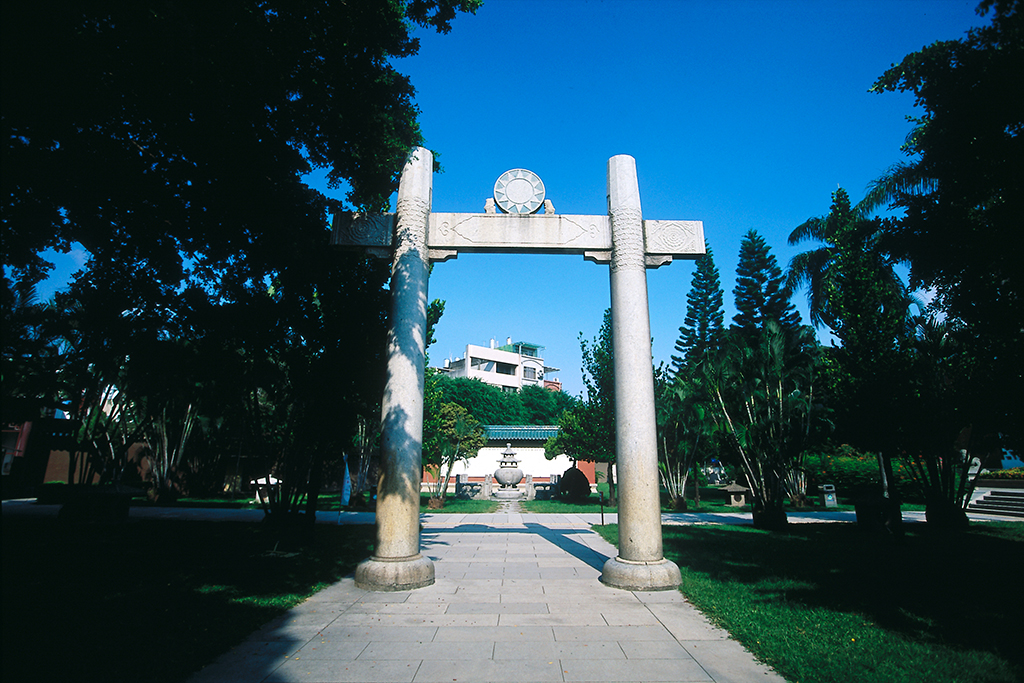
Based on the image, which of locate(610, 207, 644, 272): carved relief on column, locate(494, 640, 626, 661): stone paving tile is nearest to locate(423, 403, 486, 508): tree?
locate(610, 207, 644, 272): carved relief on column

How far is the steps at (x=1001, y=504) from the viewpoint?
57.7ft

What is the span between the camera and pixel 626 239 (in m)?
7.96

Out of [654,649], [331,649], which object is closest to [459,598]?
[331,649]

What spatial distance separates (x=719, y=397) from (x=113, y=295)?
46.0ft

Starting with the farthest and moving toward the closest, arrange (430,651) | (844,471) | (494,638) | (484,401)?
1. (484,401)
2. (844,471)
3. (494,638)
4. (430,651)

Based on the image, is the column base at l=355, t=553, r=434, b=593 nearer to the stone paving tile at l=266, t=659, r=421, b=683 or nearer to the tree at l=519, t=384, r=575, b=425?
the stone paving tile at l=266, t=659, r=421, b=683

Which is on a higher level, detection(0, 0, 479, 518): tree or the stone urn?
detection(0, 0, 479, 518): tree

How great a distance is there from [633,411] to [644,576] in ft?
7.07

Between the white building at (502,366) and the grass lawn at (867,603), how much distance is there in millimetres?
56780

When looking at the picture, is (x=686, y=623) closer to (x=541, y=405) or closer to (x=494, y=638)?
(x=494, y=638)

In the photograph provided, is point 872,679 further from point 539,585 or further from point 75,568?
point 75,568

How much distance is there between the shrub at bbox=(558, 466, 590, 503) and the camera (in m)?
22.7

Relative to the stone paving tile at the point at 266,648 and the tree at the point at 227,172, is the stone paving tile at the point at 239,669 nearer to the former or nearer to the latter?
the stone paving tile at the point at 266,648

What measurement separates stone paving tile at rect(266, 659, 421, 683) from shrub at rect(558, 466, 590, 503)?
19.2m
